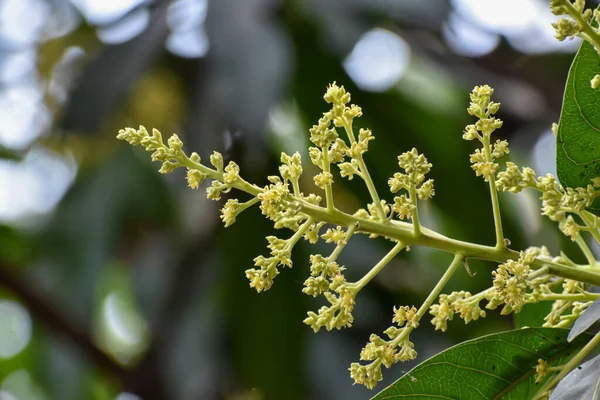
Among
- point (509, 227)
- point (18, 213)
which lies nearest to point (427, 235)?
point (509, 227)

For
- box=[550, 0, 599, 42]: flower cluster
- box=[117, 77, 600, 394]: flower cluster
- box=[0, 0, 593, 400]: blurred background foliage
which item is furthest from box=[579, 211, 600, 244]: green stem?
box=[0, 0, 593, 400]: blurred background foliage

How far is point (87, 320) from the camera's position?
2793 millimetres

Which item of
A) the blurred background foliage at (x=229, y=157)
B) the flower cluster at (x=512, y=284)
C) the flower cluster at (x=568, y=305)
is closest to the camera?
the flower cluster at (x=512, y=284)

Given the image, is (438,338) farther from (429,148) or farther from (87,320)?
(87,320)

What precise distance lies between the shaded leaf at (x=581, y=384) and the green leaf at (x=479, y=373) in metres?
0.09

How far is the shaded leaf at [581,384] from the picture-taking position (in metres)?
0.76

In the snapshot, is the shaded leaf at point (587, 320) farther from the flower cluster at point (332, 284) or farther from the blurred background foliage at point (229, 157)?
the blurred background foliage at point (229, 157)

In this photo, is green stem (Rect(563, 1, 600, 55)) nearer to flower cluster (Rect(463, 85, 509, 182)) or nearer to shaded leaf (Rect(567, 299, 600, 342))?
flower cluster (Rect(463, 85, 509, 182))

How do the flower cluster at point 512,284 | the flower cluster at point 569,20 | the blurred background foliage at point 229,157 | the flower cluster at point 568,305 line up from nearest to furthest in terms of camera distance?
Result: the flower cluster at point 569,20 < the flower cluster at point 512,284 < the flower cluster at point 568,305 < the blurred background foliage at point 229,157

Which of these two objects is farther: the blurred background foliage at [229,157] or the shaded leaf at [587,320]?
the blurred background foliage at [229,157]

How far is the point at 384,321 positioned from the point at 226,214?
181 cm

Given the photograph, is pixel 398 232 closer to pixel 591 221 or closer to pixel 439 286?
pixel 439 286

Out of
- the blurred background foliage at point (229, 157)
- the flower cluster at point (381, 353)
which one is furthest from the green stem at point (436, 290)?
the blurred background foliage at point (229, 157)

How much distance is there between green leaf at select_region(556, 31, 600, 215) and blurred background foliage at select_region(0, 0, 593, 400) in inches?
52.9
